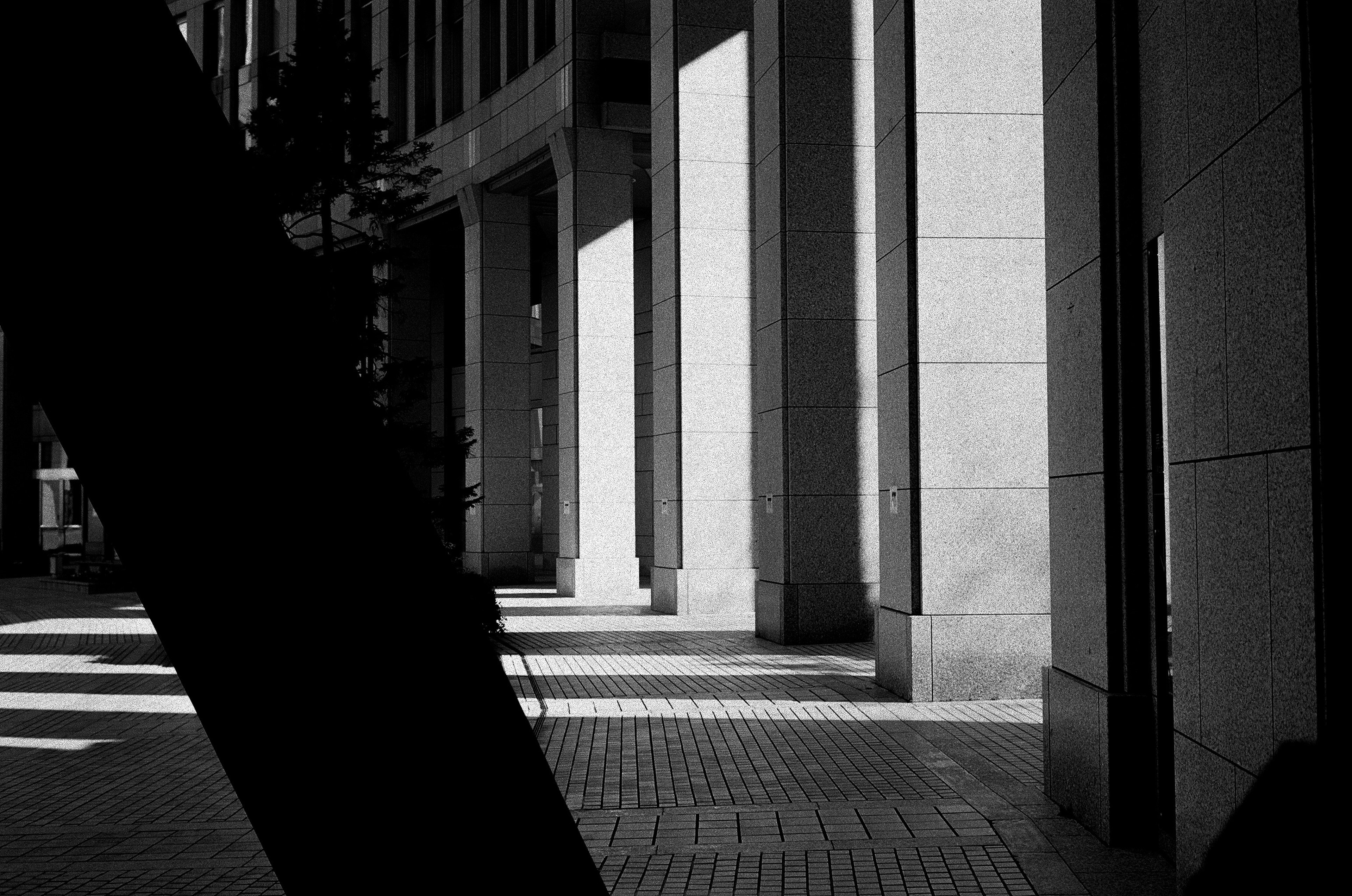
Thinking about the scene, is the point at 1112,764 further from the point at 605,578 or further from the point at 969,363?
the point at 605,578

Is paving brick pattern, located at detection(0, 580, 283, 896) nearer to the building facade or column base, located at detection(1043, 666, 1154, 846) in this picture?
column base, located at detection(1043, 666, 1154, 846)

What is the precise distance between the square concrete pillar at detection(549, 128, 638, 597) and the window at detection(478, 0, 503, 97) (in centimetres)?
479

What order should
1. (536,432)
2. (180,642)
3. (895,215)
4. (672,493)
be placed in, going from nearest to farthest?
1. (180,642)
2. (895,215)
3. (672,493)
4. (536,432)

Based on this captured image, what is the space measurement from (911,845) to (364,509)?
5962 mm

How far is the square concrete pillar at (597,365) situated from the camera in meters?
24.0

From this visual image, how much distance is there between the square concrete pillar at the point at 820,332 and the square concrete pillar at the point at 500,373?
12.6 m

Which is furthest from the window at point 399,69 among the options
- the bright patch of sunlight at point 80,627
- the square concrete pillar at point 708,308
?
the bright patch of sunlight at point 80,627

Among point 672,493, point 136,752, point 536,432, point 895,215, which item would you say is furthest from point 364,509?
point 536,432

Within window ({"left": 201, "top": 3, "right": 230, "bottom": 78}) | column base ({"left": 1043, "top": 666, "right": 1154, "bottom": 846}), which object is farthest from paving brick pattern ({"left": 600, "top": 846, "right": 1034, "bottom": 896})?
window ({"left": 201, "top": 3, "right": 230, "bottom": 78})

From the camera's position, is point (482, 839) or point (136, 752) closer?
point (482, 839)

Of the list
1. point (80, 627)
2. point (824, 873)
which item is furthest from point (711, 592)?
point (824, 873)

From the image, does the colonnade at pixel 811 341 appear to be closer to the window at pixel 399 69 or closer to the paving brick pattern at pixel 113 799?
the window at pixel 399 69

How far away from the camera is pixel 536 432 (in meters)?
35.4

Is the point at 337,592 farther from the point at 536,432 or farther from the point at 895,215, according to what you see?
the point at 536,432
